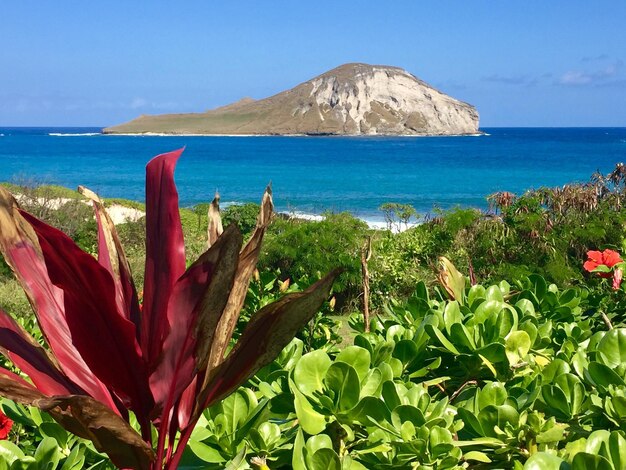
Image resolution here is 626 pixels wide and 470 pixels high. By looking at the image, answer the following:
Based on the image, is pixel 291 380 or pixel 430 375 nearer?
pixel 291 380

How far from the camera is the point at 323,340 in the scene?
135 inches

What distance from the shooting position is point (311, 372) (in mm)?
1058

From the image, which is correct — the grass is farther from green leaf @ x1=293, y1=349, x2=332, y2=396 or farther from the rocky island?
the rocky island

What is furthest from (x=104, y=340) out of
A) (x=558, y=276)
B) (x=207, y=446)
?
(x=558, y=276)

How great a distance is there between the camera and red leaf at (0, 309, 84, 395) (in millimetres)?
817

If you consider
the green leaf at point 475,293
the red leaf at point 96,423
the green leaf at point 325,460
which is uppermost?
the red leaf at point 96,423

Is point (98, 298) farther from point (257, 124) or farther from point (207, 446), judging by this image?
point (257, 124)

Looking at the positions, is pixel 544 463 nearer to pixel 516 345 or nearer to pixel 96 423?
pixel 516 345

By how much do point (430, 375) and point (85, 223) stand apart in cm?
1252

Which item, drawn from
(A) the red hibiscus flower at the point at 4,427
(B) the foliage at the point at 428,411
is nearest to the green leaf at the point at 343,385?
(B) the foliage at the point at 428,411

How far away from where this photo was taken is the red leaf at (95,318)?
29.2 inches

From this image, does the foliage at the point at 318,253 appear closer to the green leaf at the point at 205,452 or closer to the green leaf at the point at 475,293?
the green leaf at the point at 475,293

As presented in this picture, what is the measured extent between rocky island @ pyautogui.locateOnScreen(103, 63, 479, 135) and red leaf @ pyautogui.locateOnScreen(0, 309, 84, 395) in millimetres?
127201

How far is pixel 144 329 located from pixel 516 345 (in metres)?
0.77
